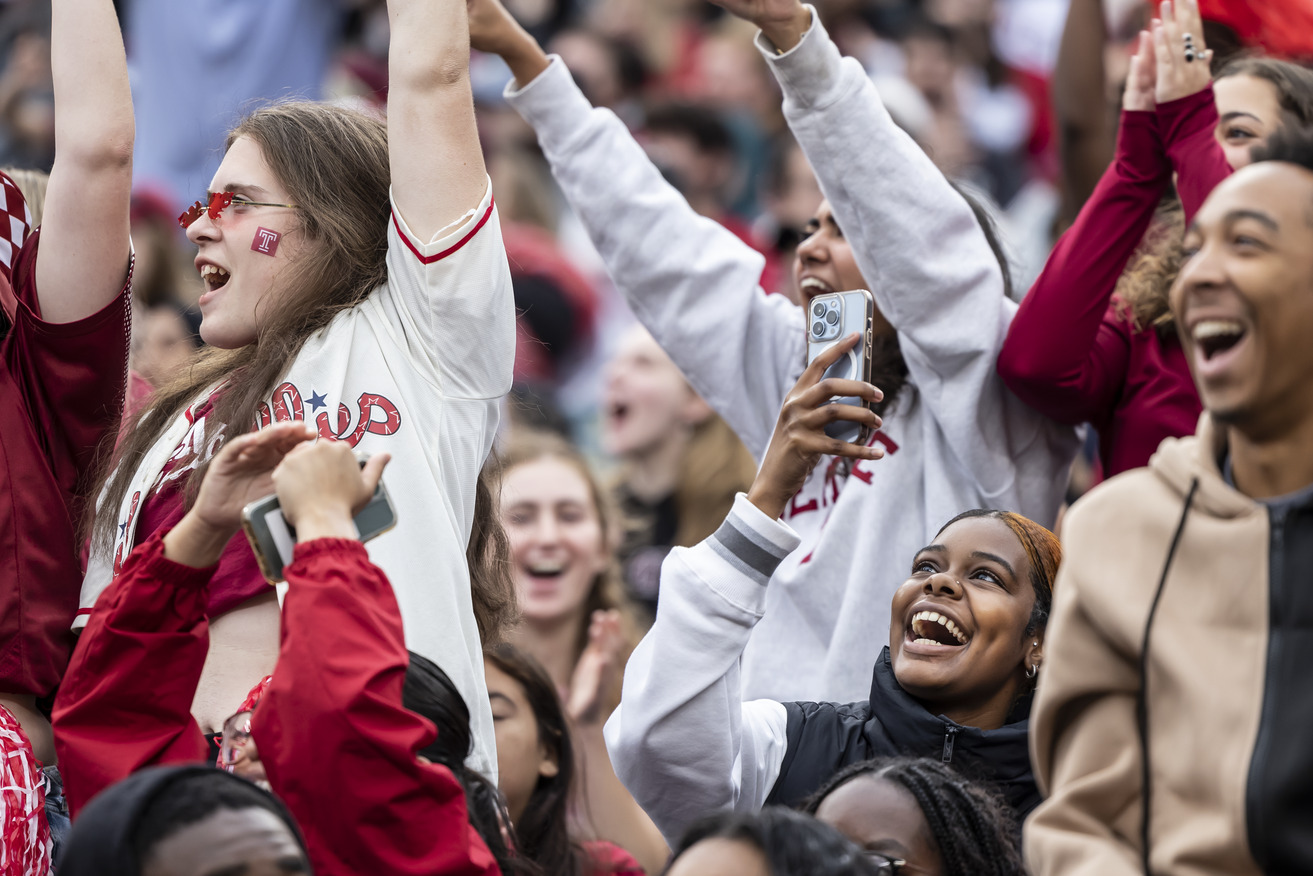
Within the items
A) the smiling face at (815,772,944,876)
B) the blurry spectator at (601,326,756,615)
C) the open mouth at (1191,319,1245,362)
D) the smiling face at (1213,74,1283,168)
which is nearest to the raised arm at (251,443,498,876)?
the smiling face at (815,772,944,876)

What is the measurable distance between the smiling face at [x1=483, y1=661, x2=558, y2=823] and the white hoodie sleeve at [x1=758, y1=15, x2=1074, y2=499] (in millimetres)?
1074

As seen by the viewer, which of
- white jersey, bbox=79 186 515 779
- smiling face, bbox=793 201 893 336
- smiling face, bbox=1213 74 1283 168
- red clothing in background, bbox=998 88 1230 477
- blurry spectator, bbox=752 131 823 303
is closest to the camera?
white jersey, bbox=79 186 515 779

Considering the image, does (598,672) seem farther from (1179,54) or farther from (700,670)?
(1179,54)

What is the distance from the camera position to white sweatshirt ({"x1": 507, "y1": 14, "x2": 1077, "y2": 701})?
11.1ft

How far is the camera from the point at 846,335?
9.80ft

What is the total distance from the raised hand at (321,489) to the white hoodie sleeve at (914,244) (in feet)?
4.86

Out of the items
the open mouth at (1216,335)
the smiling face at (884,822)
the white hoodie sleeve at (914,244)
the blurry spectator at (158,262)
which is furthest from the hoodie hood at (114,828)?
the blurry spectator at (158,262)

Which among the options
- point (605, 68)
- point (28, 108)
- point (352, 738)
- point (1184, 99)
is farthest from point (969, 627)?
point (605, 68)

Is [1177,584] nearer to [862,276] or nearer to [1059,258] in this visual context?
[1059,258]

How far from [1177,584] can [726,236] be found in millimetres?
2147

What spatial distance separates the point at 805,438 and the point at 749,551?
8.3 inches

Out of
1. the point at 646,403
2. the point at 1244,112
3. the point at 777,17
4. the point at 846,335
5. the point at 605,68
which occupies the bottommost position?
the point at 646,403

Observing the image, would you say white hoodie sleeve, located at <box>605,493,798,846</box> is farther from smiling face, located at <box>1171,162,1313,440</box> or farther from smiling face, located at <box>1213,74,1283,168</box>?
smiling face, located at <box>1213,74,1283,168</box>

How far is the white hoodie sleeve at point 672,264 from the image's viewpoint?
12.5ft
